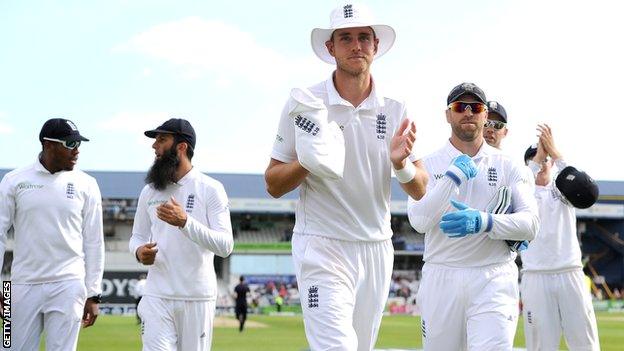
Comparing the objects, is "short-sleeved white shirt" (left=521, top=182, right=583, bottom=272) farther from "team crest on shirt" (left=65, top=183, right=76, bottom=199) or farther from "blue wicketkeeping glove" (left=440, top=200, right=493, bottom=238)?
"team crest on shirt" (left=65, top=183, right=76, bottom=199)

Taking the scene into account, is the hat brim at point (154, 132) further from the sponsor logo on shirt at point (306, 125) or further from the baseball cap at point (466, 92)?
the sponsor logo on shirt at point (306, 125)

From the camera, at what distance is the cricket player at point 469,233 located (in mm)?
6301

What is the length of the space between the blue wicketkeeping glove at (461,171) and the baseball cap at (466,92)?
65cm

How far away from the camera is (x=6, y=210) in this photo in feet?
25.0

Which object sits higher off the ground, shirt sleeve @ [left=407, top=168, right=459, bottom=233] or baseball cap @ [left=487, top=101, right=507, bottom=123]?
baseball cap @ [left=487, top=101, right=507, bottom=123]

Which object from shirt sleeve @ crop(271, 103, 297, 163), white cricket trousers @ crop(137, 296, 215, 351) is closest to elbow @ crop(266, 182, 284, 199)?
shirt sleeve @ crop(271, 103, 297, 163)

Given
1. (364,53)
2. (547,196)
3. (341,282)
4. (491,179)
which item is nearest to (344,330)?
(341,282)

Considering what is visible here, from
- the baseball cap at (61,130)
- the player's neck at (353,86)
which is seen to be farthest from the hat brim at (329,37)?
the baseball cap at (61,130)

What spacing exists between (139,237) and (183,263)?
23.4 inches

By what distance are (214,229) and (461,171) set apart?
2.33 m

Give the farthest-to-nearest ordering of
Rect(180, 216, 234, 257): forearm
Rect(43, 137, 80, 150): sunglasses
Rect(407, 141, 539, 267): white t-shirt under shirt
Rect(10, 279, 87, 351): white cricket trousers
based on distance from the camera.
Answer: Rect(43, 137, 80, 150): sunglasses
Rect(10, 279, 87, 351): white cricket trousers
Rect(180, 216, 234, 257): forearm
Rect(407, 141, 539, 267): white t-shirt under shirt

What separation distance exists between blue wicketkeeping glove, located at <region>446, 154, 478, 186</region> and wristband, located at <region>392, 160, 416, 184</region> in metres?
0.84

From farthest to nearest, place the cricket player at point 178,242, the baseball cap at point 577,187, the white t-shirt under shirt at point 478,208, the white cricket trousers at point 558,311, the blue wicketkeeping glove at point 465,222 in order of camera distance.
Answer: the white cricket trousers at point 558,311
the baseball cap at point 577,187
the cricket player at point 178,242
the white t-shirt under shirt at point 478,208
the blue wicketkeeping glove at point 465,222

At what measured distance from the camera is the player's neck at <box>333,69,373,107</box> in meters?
5.55
